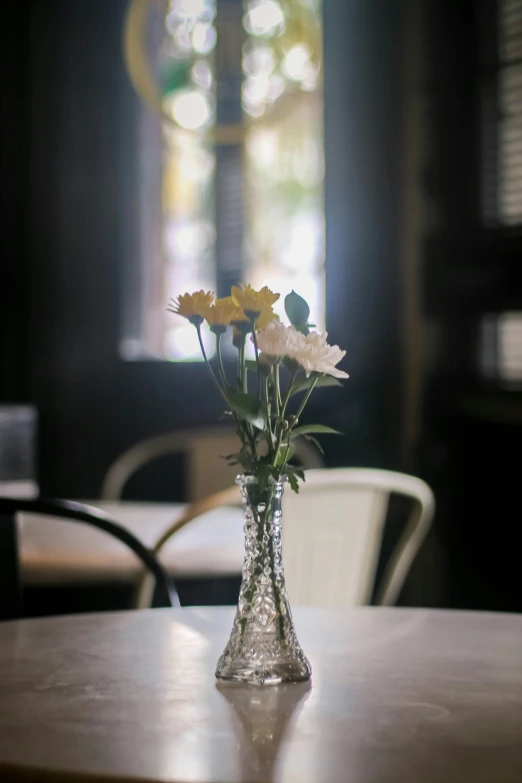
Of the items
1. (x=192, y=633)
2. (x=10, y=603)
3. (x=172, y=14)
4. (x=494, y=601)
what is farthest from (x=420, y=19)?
(x=192, y=633)

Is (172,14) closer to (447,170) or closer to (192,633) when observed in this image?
(447,170)

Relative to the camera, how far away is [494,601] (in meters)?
2.60

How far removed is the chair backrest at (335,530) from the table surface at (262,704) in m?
0.48

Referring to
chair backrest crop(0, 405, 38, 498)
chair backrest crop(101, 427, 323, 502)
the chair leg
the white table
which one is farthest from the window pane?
the chair leg

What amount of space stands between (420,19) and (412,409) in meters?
1.02

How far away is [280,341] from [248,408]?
0.19 ft

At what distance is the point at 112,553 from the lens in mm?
1808

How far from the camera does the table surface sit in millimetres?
665

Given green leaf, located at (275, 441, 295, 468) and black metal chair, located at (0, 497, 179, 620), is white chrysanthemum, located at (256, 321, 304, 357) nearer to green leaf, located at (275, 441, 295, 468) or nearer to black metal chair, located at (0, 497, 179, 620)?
green leaf, located at (275, 441, 295, 468)

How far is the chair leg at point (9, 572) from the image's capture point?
4.69ft

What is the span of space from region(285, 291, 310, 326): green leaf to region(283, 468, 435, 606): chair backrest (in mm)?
703

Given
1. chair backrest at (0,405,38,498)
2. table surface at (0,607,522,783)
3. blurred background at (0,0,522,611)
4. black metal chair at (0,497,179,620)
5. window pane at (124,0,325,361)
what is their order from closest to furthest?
table surface at (0,607,522,783), black metal chair at (0,497,179,620), blurred background at (0,0,522,611), chair backrest at (0,405,38,498), window pane at (124,0,325,361)

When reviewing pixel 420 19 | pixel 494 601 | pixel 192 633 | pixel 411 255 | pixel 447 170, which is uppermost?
pixel 420 19

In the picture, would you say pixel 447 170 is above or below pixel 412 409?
above
